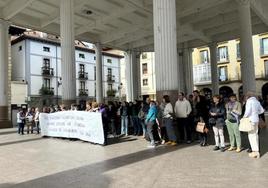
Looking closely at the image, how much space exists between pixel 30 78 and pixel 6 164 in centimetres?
3735

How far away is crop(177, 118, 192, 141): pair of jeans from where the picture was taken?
1074cm

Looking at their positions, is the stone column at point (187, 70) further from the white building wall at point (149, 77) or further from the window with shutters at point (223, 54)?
the white building wall at point (149, 77)

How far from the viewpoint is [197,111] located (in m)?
10.4

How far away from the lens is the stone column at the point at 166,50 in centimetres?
1146

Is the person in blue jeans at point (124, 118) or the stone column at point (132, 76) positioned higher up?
the stone column at point (132, 76)

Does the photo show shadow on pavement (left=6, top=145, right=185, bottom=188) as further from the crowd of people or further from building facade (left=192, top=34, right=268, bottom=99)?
building facade (left=192, top=34, right=268, bottom=99)

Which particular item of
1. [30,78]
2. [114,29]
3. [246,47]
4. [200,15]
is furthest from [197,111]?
[30,78]

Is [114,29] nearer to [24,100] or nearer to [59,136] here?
[59,136]

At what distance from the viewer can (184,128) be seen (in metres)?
11.0

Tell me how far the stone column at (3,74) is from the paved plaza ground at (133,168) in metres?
11.8

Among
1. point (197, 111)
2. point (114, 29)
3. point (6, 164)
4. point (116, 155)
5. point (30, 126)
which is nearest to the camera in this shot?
point (6, 164)

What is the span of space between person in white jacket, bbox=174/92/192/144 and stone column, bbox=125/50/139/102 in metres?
21.3

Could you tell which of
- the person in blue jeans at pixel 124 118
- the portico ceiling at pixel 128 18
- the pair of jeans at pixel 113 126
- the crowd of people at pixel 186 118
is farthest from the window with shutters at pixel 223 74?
the pair of jeans at pixel 113 126

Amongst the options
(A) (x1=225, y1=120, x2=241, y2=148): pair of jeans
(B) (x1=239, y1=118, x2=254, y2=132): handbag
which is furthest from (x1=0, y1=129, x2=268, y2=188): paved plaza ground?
(B) (x1=239, y1=118, x2=254, y2=132): handbag
